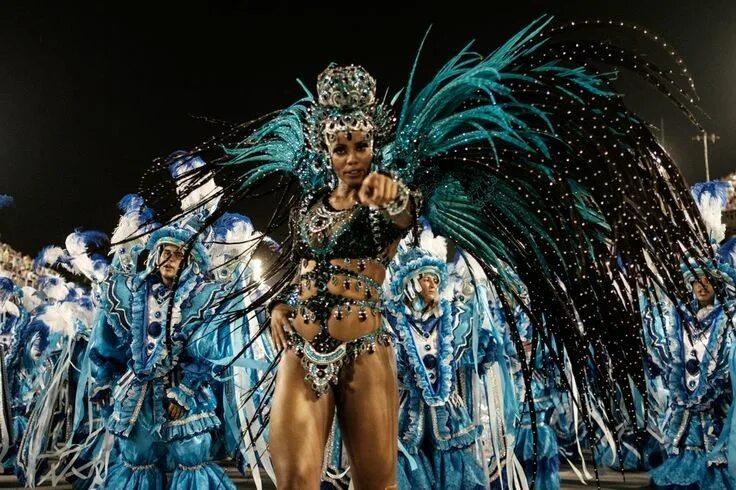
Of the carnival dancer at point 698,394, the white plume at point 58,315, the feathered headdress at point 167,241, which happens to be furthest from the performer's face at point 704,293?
the white plume at point 58,315

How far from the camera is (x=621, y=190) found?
3033 mm

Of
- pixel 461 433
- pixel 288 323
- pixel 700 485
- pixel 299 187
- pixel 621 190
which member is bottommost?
pixel 700 485

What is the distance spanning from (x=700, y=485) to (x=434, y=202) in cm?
452

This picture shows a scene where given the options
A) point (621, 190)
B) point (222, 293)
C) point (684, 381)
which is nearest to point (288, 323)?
point (621, 190)

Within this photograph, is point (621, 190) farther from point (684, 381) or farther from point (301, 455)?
point (684, 381)

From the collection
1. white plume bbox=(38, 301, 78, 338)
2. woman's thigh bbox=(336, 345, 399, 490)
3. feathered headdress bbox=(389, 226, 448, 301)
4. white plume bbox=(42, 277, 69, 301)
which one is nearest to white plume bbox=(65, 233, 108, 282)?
white plume bbox=(38, 301, 78, 338)

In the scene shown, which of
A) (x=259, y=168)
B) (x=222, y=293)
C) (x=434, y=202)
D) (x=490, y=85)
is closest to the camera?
(x=490, y=85)

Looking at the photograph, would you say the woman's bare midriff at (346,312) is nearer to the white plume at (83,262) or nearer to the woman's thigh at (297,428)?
the woman's thigh at (297,428)

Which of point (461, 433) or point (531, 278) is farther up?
point (531, 278)

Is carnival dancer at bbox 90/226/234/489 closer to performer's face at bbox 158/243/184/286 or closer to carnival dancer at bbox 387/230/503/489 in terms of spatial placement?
performer's face at bbox 158/243/184/286

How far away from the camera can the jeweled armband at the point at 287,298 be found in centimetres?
323

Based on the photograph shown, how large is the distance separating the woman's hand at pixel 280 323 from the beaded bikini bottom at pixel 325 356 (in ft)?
0.08

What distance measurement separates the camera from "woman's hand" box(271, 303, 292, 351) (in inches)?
124

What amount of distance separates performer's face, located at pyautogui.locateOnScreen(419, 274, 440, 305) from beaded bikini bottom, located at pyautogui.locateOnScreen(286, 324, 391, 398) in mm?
3968
